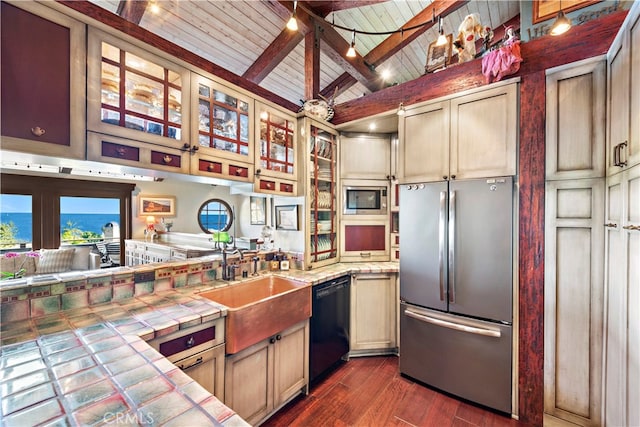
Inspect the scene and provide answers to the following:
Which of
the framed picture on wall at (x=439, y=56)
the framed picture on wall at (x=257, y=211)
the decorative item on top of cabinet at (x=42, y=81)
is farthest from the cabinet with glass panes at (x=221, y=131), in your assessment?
the framed picture on wall at (x=257, y=211)

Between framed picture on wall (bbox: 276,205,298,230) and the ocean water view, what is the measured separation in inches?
162

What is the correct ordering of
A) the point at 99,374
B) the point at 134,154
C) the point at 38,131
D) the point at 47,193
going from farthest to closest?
the point at 47,193
the point at 134,154
the point at 38,131
the point at 99,374

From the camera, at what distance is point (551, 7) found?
189cm

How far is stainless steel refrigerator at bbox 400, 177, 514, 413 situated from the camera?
181 cm

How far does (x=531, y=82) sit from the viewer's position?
1733 mm

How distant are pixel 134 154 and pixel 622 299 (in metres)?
2.74

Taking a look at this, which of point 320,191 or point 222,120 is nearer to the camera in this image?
point 222,120

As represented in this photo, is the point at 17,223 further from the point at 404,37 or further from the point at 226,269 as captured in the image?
the point at 404,37

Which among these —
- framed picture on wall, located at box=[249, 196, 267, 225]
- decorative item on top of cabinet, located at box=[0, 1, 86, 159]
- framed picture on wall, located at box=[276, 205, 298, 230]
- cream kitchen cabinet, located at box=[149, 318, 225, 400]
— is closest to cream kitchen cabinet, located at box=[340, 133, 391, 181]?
framed picture on wall, located at box=[276, 205, 298, 230]

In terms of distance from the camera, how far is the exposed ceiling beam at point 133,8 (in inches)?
91.3

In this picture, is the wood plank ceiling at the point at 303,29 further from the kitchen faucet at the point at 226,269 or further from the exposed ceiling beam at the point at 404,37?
the kitchen faucet at the point at 226,269

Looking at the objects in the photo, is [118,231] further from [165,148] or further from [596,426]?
[596,426]

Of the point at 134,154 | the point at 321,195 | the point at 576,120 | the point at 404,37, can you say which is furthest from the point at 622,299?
the point at 404,37

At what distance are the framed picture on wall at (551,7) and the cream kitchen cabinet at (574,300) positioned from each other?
1.27 m
